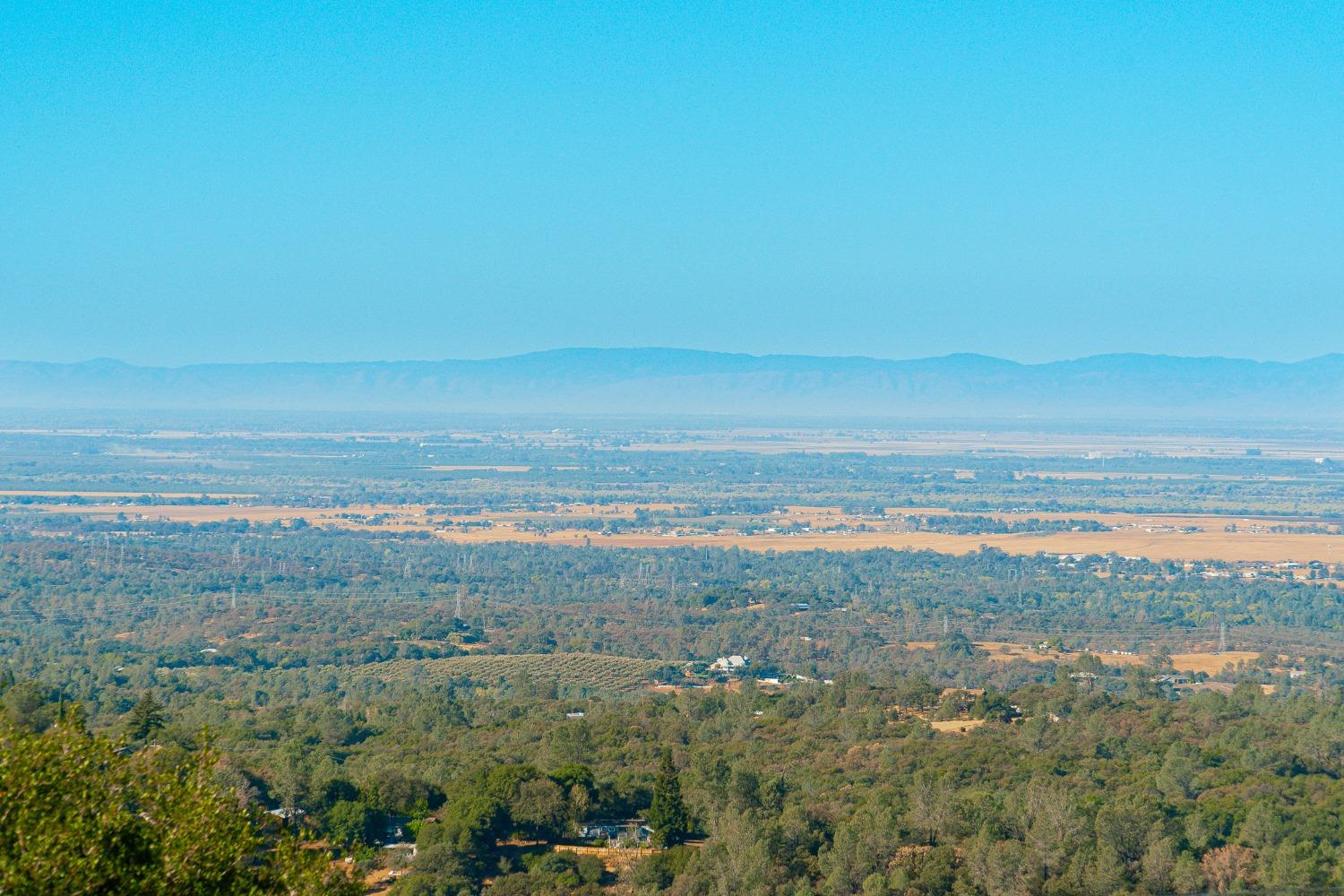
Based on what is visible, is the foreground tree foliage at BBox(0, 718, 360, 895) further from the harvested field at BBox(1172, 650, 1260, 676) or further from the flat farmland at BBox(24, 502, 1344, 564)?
the flat farmland at BBox(24, 502, 1344, 564)

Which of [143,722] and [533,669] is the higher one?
[143,722]

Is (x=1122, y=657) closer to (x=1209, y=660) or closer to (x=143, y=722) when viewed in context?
(x=1209, y=660)

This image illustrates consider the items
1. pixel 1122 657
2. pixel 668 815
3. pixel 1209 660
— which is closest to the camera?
pixel 668 815

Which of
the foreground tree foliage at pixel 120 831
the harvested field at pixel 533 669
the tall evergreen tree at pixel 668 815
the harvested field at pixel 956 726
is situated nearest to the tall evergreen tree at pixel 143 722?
the tall evergreen tree at pixel 668 815

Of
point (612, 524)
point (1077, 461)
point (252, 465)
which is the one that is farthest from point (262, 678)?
point (1077, 461)

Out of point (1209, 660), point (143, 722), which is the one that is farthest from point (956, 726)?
point (1209, 660)

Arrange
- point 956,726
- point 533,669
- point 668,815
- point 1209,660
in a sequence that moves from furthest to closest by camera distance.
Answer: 1. point 1209,660
2. point 533,669
3. point 956,726
4. point 668,815

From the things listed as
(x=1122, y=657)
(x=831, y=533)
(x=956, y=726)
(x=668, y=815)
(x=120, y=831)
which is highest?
(x=120, y=831)

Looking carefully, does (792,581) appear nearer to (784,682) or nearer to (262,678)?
(784,682)

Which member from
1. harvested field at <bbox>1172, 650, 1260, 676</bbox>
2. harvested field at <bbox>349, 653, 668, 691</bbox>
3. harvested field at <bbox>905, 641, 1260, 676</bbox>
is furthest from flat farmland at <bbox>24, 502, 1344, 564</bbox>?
harvested field at <bbox>349, 653, 668, 691</bbox>
